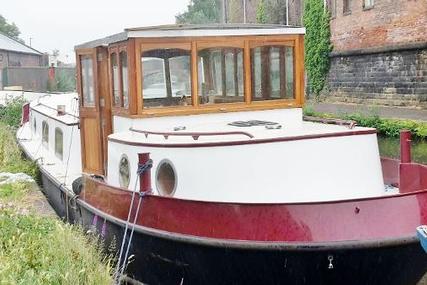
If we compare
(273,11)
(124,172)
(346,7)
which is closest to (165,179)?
(124,172)

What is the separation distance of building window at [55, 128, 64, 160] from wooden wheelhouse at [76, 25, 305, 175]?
9.08 feet

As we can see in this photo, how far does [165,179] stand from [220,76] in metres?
1.45

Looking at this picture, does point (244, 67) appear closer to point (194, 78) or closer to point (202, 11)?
point (194, 78)

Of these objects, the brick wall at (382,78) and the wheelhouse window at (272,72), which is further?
the brick wall at (382,78)

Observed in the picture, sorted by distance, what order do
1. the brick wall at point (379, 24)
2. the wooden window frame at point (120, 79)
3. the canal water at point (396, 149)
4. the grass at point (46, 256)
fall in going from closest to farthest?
1. the grass at point (46, 256)
2. the wooden window frame at point (120, 79)
3. the canal water at point (396, 149)
4. the brick wall at point (379, 24)

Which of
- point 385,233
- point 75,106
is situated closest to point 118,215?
point 385,233

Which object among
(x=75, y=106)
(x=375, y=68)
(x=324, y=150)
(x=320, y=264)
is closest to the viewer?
(x=320, y=264)

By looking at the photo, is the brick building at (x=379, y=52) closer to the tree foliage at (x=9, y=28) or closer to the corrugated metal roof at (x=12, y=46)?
the corrugated metal roof at (x=12, y=46)

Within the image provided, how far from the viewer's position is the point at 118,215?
6125 mm

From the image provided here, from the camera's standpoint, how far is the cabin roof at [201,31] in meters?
6.34

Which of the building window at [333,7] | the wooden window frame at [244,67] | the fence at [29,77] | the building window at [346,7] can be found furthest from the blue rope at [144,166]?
the fence at [29,77]

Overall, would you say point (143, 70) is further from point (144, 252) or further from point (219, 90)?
point (144, 252)

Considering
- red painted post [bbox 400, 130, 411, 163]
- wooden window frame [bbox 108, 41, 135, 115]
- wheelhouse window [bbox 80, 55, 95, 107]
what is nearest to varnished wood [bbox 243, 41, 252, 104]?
wooden window frame [bbox 108, 41, 135, 115]

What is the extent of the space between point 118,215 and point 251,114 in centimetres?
179
